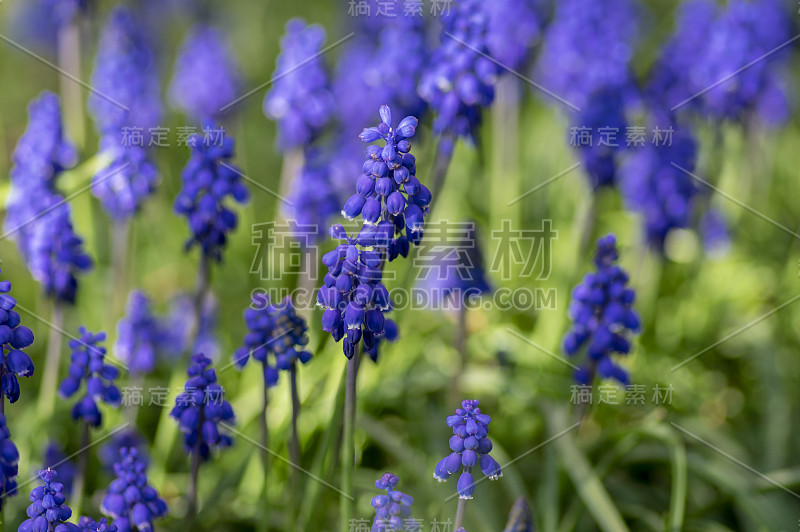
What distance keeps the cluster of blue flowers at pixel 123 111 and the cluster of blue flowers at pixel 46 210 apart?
0.37m

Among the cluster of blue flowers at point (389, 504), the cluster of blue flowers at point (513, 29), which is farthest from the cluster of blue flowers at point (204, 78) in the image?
the cluster of blue flowers at point (389, 504)

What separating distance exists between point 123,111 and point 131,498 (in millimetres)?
3620

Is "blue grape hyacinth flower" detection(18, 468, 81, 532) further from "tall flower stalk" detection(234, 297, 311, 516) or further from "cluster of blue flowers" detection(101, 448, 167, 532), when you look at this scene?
"tall flower stalk" detection(234, 297, 311, 516)

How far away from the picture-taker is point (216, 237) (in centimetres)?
514

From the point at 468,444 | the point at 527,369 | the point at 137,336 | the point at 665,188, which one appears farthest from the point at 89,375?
the point at 665,188

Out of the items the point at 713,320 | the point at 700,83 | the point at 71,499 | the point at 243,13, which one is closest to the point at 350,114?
the point at 700,83

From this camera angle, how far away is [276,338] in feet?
14.4

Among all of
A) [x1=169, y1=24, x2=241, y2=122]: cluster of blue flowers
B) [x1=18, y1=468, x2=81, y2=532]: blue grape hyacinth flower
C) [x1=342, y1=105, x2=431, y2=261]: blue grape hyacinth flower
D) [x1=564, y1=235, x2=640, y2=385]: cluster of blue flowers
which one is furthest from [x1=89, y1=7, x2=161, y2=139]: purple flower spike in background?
[x1=564, y1=235, x2=640, y2=385]: cluster of blue flowers

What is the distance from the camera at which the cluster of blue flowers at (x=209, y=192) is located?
5.00 metres

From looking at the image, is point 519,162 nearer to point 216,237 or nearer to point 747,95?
point 747,95

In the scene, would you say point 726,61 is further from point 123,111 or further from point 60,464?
point 60,464

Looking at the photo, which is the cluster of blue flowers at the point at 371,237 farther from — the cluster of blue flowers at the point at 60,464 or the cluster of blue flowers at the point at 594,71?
the cluster of blue flowers at the point at 594,71

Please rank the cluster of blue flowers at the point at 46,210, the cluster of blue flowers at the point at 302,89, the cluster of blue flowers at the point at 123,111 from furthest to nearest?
the cluster of blue flowers at the point at 302,89, the cluster of blue flowers at the point at 123,111, the cluster of blue flowers at the point at 46,210

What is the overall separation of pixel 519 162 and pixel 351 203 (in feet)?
20.2
